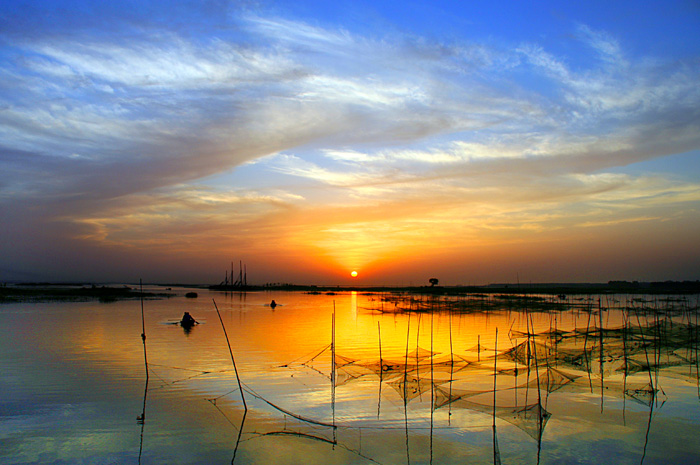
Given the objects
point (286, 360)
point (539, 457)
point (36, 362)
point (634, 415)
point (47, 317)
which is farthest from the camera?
point (47, 317)

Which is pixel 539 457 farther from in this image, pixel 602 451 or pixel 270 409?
pixel 270 409

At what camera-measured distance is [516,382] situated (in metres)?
11.1

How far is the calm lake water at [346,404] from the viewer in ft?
22.8

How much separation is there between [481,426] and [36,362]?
41.5 ft

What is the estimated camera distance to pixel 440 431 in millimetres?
7797

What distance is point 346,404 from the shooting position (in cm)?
935

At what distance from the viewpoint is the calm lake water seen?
22.8ft

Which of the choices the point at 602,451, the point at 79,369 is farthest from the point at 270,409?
the point at 79,369

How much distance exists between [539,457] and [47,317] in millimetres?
27401

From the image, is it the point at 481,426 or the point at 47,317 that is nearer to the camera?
the point at 481,426

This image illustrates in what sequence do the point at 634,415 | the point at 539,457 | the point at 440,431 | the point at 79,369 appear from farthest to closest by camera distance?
the point at 79,369 → the point at 634,415 → the point at 440,431 → the point at 539,457

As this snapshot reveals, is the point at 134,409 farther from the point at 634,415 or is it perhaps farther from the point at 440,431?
the point at 634,415

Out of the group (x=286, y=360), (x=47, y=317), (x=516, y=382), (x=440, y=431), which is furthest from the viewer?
(x=47, y=317)

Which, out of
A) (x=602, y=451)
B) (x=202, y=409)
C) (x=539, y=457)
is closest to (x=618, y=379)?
(x=602, y=451)
